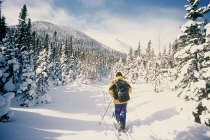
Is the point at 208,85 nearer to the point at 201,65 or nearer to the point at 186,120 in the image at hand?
the point at 201,65

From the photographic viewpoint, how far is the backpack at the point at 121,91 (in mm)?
9797

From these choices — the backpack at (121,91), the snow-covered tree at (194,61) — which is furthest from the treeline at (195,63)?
the backpack at (121,91)

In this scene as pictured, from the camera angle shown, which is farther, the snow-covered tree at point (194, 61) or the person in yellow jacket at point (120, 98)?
the snow-covered tree at point (194, 61)

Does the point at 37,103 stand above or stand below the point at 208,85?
below

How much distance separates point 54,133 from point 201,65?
830cm

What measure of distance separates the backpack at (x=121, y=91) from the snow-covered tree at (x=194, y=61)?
3437 mm

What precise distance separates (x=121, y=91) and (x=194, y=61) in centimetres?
461

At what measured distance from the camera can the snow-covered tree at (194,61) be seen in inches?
415

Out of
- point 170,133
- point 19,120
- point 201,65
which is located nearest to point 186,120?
point 170,133

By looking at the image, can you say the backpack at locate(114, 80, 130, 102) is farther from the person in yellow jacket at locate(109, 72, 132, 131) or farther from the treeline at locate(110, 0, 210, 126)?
the treeline at locate(110, 0, 210, 126)

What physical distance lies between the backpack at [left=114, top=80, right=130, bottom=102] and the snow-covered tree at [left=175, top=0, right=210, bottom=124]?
3.44 meters

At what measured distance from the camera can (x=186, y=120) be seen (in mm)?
10094

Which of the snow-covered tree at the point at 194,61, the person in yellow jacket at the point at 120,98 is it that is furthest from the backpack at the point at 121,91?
the snow-covered tree at the point at 194,61

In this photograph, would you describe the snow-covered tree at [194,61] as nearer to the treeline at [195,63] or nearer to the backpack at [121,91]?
the treeline at [195,63]
